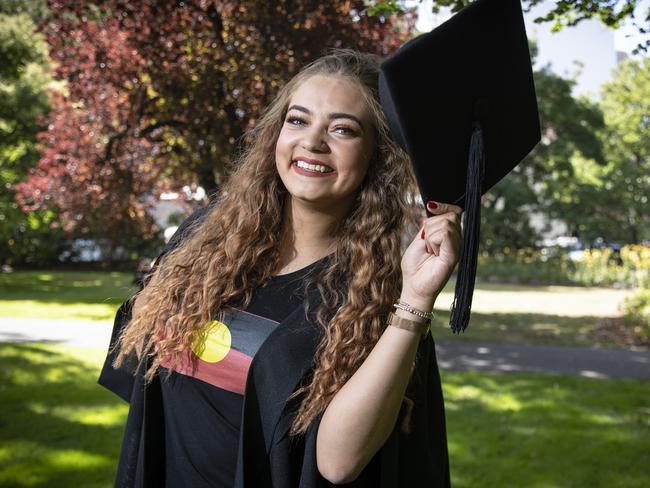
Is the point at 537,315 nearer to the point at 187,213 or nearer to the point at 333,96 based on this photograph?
the point at 187,213

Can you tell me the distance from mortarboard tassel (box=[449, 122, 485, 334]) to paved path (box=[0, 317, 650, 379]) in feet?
20.3

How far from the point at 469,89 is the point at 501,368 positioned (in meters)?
6.53

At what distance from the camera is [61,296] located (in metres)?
14.0

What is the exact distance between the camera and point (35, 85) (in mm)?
15664

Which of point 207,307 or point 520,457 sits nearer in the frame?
point 207,307

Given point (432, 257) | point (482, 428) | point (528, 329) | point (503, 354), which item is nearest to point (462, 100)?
point (432, 257)

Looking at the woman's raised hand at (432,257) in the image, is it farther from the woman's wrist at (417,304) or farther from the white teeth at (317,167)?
the white teeth at (317,167)

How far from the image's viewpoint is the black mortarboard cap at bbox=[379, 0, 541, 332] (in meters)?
1.50

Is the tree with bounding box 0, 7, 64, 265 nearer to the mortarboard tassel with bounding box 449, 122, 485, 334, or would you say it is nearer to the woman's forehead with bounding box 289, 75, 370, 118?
the woman's forehead with bounding box 289, 75, 370, 118

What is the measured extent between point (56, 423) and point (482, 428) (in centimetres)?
338

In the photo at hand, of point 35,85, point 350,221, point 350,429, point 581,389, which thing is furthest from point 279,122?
point 35,85

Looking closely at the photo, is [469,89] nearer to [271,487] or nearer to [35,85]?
[271,487]

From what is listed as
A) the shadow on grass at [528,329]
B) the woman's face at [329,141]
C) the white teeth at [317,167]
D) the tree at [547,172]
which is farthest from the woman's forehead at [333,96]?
the tree at [547,172]

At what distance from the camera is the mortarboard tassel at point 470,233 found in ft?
5.05
